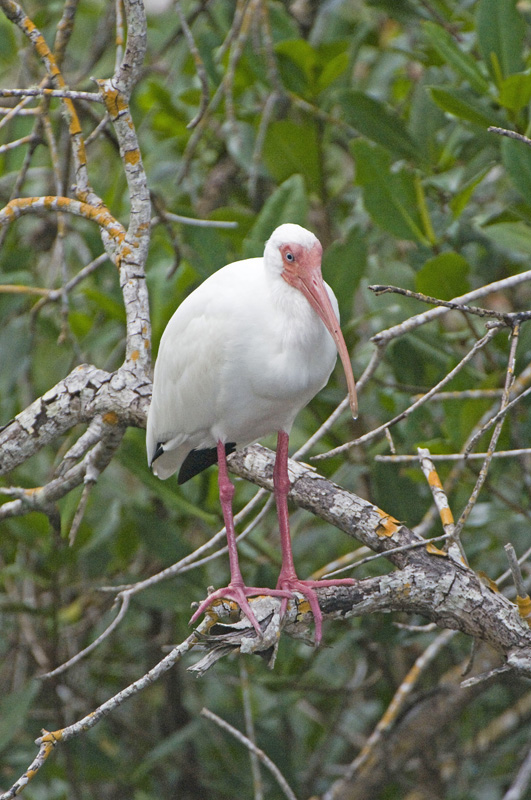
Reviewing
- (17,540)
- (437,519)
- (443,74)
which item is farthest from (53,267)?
(437,519)

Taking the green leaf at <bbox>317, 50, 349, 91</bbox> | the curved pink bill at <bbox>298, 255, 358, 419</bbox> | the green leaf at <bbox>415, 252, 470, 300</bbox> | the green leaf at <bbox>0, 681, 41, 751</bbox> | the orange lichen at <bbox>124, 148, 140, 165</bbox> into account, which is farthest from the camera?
the green leaf at <bbox>317, 50, 349, 91</bbox>

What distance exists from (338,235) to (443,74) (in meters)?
0.85

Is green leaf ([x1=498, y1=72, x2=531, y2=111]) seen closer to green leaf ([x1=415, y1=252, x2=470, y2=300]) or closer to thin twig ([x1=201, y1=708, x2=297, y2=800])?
green leaf ([x1=415, y1=252, x2=470, y2=300])

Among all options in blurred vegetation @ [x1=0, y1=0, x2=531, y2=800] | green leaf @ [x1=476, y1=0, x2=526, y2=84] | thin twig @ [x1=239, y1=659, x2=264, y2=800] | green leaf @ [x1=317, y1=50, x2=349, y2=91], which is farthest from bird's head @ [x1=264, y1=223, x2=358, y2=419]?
green leaf @ [x1=317, y1=50, x2=349, y2=91]

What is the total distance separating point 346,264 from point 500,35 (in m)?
0.94

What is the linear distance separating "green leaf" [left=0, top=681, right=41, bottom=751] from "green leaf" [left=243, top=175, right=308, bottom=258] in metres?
2.09

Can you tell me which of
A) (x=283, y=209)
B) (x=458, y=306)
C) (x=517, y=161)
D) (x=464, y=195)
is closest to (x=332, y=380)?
(x=283, y=209)

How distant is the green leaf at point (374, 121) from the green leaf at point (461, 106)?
0.42 metres

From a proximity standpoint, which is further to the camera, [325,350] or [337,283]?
[337,283]

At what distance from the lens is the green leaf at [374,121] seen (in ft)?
11.1

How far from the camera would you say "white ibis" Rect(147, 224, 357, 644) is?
258 centimetres

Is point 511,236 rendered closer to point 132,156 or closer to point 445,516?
point 445,516

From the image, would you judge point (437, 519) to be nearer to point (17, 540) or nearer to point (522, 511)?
point (522, 511)

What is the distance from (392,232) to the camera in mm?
3328
